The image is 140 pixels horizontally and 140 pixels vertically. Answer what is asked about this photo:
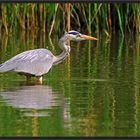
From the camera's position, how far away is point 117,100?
1045 centimetres

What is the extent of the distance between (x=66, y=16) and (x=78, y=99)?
1257cm

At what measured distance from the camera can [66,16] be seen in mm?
22953

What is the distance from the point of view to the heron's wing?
12852mm

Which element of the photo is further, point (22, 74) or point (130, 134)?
point (22, 74)

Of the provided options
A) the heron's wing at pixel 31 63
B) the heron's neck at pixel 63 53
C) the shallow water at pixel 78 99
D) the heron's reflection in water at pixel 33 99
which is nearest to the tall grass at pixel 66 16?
the shallow water at pixel 78 99

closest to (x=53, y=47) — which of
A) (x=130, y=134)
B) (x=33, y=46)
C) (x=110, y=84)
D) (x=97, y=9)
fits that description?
(x=33, y=46)

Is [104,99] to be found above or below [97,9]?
below

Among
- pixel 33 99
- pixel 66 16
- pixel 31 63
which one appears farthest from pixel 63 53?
pixel 66 16

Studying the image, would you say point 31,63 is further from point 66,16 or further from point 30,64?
point 66,16

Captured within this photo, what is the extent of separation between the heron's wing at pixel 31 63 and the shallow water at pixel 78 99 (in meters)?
0.23

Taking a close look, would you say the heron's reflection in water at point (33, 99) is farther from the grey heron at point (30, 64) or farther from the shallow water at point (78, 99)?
the grey heron at point (30, 64)

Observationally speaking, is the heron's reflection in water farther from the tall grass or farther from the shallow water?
the tall grass

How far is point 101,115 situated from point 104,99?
50.3 inches

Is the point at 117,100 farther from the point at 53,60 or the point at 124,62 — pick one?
the point at 124,62
